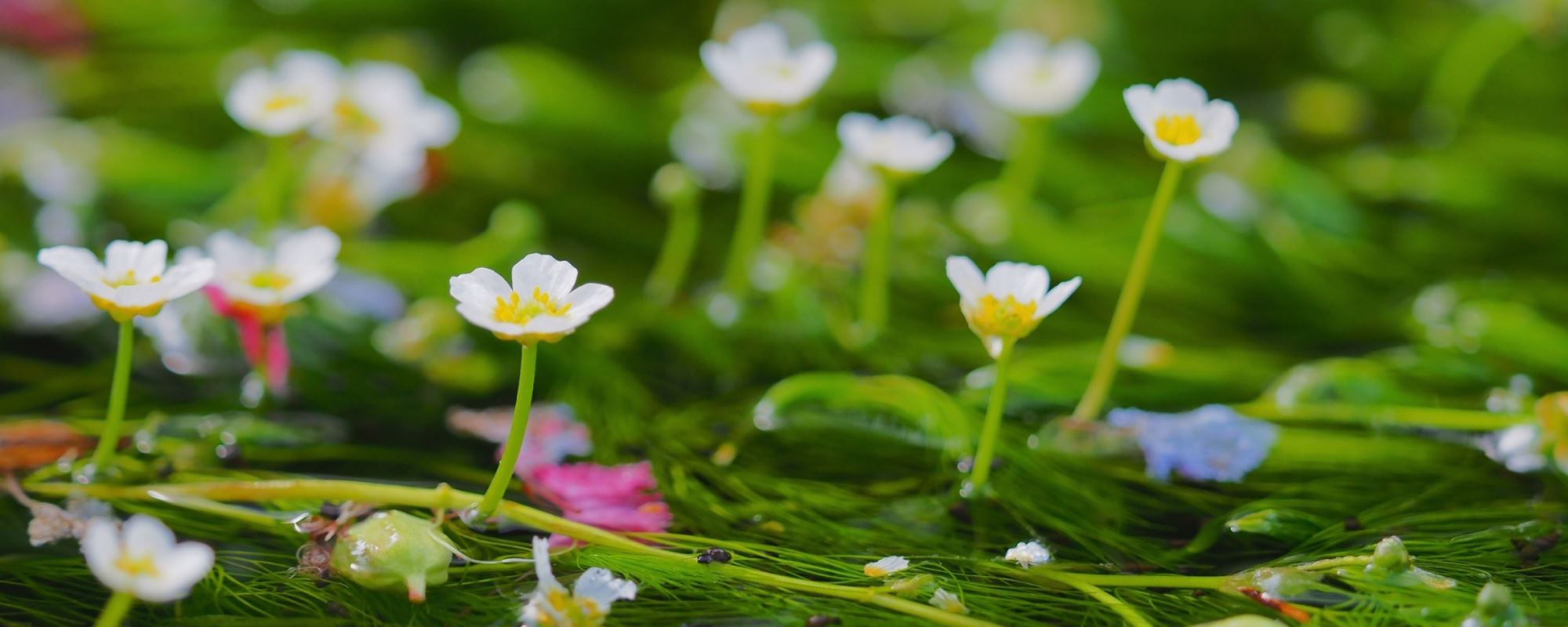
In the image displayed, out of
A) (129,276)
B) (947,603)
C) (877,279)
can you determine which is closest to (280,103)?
(129,276)

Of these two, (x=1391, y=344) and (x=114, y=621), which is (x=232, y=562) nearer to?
(x=114, y=621)

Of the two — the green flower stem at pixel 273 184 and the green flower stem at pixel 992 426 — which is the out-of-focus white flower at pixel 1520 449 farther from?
the green flower stem at pixel 273 184

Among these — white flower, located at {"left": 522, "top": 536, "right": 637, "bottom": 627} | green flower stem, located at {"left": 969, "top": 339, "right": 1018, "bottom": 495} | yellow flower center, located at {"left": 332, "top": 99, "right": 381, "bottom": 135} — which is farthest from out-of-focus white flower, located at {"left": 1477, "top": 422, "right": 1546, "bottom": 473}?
yellow flower center, located at {"left": 332, "top": 99, "right": 381, "bottom": 135}

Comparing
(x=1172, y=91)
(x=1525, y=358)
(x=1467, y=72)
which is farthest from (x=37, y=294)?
(x=1467, y=72)

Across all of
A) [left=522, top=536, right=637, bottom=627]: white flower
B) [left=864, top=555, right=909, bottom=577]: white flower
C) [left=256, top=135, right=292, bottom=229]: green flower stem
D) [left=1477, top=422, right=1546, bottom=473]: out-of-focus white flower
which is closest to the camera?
[left=522, top=536, right=637, bottom=627]: white flower

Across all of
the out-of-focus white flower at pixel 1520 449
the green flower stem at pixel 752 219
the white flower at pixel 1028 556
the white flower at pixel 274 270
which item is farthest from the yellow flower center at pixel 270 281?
the out-of-focus white flower at pixel 1520 449

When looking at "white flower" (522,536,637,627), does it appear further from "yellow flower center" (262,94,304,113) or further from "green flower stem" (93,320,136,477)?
"yellow flower center" (262,94,304,113)

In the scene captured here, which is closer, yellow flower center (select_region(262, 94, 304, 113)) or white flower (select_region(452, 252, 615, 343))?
white flower (select_region(452, 252, 615, 343))

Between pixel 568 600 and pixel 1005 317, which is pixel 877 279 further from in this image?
pixel 568 600
